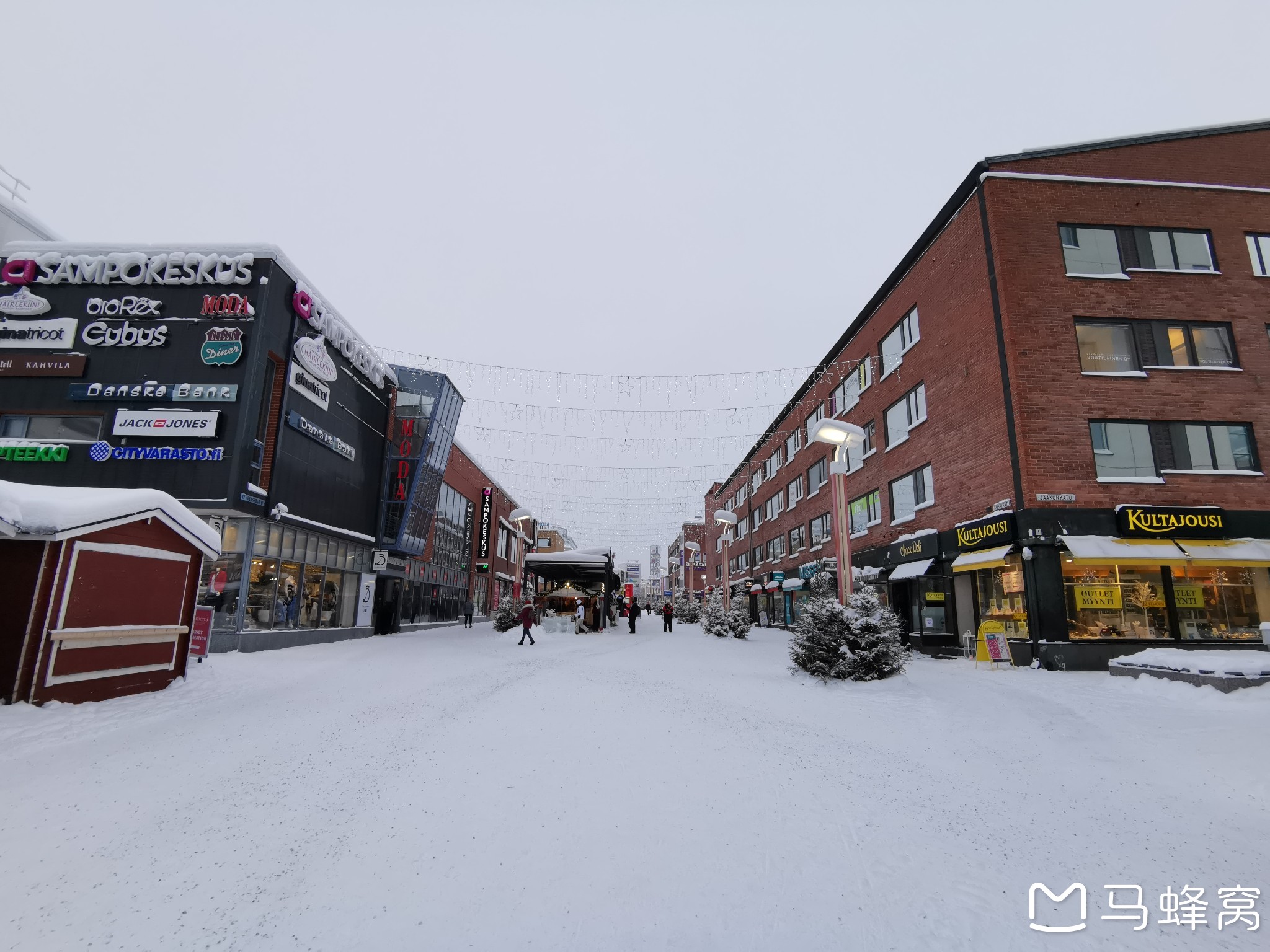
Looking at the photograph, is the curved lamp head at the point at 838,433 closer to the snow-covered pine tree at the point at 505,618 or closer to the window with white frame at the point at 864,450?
the window with white frame at the point at 864,450

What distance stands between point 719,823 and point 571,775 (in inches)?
63.0

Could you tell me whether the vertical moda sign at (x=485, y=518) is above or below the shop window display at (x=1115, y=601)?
above

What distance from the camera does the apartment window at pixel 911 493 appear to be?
21.6 metres

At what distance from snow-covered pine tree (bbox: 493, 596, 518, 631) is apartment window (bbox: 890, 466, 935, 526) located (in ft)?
56.4

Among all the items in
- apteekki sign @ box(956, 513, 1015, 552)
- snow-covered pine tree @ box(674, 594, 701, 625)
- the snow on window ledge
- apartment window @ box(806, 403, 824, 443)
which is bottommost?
snow-covered pine tree @ box(674, 594, 701, 625)

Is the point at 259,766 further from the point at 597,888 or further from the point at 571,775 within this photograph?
the point at 597,888

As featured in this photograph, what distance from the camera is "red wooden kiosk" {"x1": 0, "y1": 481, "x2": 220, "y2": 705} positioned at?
8.08 meters

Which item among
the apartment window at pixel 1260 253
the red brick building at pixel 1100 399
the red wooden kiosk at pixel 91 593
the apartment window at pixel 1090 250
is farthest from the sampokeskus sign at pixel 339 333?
the apartment window at pixel 1260 253

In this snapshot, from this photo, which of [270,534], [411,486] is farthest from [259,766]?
[411,486]

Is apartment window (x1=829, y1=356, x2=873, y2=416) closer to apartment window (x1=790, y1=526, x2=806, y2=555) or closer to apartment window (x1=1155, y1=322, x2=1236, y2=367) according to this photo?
apartment window (x1=790, y1=526, x2=806, y2=555)

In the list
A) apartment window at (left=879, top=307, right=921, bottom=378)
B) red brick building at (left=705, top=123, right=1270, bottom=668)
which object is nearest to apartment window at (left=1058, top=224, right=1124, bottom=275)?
red brick building at (left=705, top=123, right=1270, bottom=668)

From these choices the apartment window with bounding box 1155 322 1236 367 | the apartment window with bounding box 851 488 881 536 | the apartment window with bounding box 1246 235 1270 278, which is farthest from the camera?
the apartment window with bounding box 851 488 881 536

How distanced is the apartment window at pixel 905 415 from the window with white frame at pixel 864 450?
1299 millimetres

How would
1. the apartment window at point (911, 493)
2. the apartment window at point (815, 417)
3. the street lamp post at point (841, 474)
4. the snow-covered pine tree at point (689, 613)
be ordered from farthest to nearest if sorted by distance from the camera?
the snow-covered pine tree at point (689, 613) → the apartment window at point (815, 417) → the apartment window at point (911, 493) → the street lamp post at point (841, 474)
